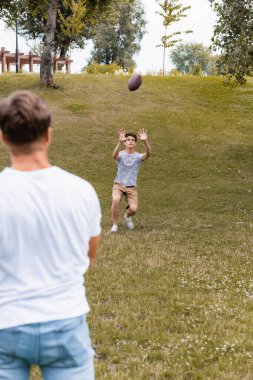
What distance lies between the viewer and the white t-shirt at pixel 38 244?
260 cm

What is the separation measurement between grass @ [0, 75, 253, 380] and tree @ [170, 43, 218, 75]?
104 m

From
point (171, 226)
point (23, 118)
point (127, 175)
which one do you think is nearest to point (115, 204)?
point (127, 175)

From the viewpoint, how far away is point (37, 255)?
2660mm

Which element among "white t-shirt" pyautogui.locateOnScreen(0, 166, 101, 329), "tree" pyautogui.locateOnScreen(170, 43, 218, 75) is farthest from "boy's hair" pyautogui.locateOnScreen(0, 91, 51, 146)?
"tree" pyautogui.locateOnScreen(170, 43, 218, 75)

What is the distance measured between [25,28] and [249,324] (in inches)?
2277

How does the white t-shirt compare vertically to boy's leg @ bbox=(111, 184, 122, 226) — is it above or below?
above

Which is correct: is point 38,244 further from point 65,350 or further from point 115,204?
point 115,204

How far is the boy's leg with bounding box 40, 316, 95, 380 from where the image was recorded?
2600 mm

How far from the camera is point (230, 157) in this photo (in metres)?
25.3

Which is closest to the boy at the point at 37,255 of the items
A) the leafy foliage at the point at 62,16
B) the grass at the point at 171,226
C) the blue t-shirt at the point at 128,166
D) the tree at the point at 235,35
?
the grass at the point at 171,226

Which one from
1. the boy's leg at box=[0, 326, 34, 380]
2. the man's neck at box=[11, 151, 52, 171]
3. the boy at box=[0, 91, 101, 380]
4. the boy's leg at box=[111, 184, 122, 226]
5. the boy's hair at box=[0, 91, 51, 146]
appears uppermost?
the boy's hair at box=[0, 91, 51, 146]

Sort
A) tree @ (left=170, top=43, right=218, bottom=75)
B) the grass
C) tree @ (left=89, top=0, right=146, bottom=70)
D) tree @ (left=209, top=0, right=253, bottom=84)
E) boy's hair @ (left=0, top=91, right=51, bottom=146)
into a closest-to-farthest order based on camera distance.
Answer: boy's hair @ (left=0, top=91, right=51, bottom=146), the grass, tree @ (left=209, top=0, right=253, bottom=84), tree @ (left=89, top=0, right=146, bottom=70), tree @ (left=170, top=43, right=218, bottom=75)

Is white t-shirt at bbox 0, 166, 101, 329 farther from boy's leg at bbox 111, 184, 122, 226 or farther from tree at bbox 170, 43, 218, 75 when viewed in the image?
tree at bbox 170, 43, 218, 75

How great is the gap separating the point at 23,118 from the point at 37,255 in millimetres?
709
